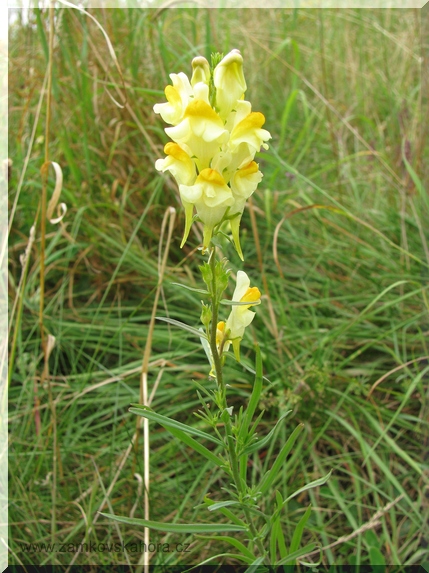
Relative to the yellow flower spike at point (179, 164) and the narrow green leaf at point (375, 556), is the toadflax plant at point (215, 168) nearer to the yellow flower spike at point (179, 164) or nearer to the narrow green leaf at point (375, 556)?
the yellow flower spike at point (179, 164)

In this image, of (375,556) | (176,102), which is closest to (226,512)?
(375,556)

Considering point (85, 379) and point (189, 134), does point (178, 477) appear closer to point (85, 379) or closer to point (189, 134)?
point (85, 379)

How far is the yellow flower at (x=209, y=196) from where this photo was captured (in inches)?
26.0

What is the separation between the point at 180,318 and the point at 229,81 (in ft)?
3.02

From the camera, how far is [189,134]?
67 cm

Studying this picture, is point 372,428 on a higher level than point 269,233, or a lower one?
lower

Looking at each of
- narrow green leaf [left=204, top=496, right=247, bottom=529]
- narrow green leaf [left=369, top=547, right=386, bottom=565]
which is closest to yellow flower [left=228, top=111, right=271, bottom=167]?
narrow green leaf [left=204, top=496, right=247, bottom=529]

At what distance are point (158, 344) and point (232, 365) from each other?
255 mm

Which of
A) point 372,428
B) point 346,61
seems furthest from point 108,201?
point 346,61

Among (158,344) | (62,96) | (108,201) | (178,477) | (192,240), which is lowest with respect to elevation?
(178,477)

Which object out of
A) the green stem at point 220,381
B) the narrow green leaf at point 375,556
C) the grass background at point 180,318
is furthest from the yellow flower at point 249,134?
the narrow green leaf at point 375,556

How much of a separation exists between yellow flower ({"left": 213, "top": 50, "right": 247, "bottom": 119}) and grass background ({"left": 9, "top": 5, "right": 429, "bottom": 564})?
0.62 metres

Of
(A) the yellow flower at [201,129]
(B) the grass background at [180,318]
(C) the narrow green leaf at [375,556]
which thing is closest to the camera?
(A) the yellow flower at [201,129]

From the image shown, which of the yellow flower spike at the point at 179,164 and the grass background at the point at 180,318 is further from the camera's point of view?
the grass background at the point at 180,318
